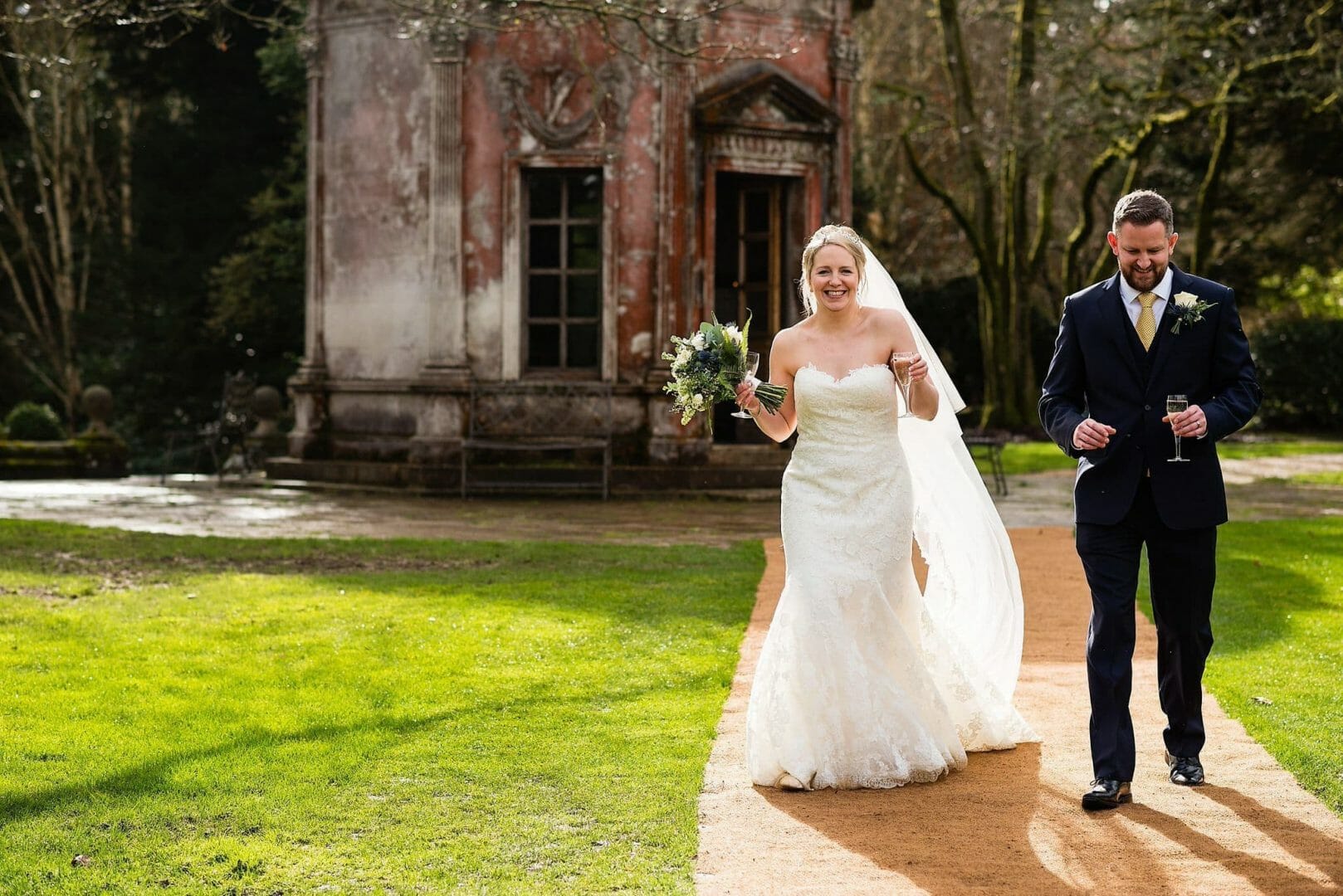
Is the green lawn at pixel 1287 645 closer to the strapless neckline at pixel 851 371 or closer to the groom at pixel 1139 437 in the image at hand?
the groom at pixel 1139 437

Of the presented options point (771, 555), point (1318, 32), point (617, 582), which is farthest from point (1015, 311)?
point (617, 582)

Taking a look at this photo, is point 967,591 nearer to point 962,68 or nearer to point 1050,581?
point 1050,581

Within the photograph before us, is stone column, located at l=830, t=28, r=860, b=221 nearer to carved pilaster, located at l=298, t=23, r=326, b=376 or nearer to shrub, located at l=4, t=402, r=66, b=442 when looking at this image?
carved pilaster, located at l=298, t=23, r=326, b=376

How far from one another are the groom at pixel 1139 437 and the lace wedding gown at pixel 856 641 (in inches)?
29.4

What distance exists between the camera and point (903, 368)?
6.35 metres

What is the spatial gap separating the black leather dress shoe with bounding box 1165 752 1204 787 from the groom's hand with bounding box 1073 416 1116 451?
4.10 feet

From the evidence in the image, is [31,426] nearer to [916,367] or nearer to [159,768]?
[159,768]

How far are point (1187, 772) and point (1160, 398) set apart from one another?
1.39 m

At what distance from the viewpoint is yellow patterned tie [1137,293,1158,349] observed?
5797 mm

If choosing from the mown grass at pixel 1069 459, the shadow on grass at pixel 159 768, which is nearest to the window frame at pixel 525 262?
the mown grass at pixel 1069 459

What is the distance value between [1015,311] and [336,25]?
15.4 m

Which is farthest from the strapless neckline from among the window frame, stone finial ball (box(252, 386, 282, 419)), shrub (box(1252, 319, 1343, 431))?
shrub (box(1252, 319, 1343, 431))

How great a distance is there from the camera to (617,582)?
11328 millimetres

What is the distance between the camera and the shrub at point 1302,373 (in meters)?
31.9
